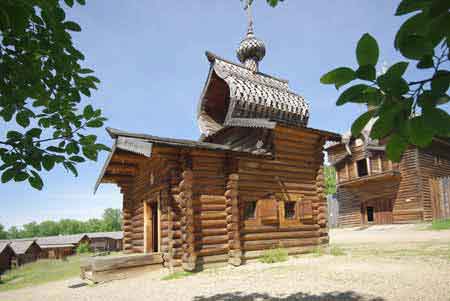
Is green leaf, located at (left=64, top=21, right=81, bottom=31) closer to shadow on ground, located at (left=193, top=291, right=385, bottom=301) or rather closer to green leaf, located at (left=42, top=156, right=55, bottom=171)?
green leaf, located at (left=42, top=156, right=55, bottom=171)

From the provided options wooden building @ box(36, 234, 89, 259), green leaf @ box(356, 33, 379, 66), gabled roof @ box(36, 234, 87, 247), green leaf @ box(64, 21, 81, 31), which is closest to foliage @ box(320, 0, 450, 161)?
green leaf @ box(356, 33, 379, 66)

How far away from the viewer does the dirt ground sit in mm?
6973

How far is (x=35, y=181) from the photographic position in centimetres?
257

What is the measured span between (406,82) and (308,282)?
25.4 ft

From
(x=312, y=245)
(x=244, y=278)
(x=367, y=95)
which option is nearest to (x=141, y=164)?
(x=244, y=278)

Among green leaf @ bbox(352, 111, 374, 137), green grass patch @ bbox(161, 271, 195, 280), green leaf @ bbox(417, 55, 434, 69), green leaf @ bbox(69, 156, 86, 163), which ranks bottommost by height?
green grass patch @ bbox(161, 271, 195, 280)

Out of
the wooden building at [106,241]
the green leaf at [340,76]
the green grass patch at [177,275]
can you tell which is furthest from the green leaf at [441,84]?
the wooden building at [106,241]

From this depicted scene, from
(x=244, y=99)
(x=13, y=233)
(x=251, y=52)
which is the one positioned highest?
(x=251, y=52)

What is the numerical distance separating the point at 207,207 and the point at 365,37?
33.5 ft

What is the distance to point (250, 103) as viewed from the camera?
14.1 m

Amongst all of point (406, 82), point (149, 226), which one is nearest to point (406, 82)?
point (406, 82)

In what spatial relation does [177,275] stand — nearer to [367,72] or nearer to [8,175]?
[8,175]

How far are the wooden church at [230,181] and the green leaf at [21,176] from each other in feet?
22.8

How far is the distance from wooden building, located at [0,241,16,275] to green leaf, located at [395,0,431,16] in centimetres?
4839
